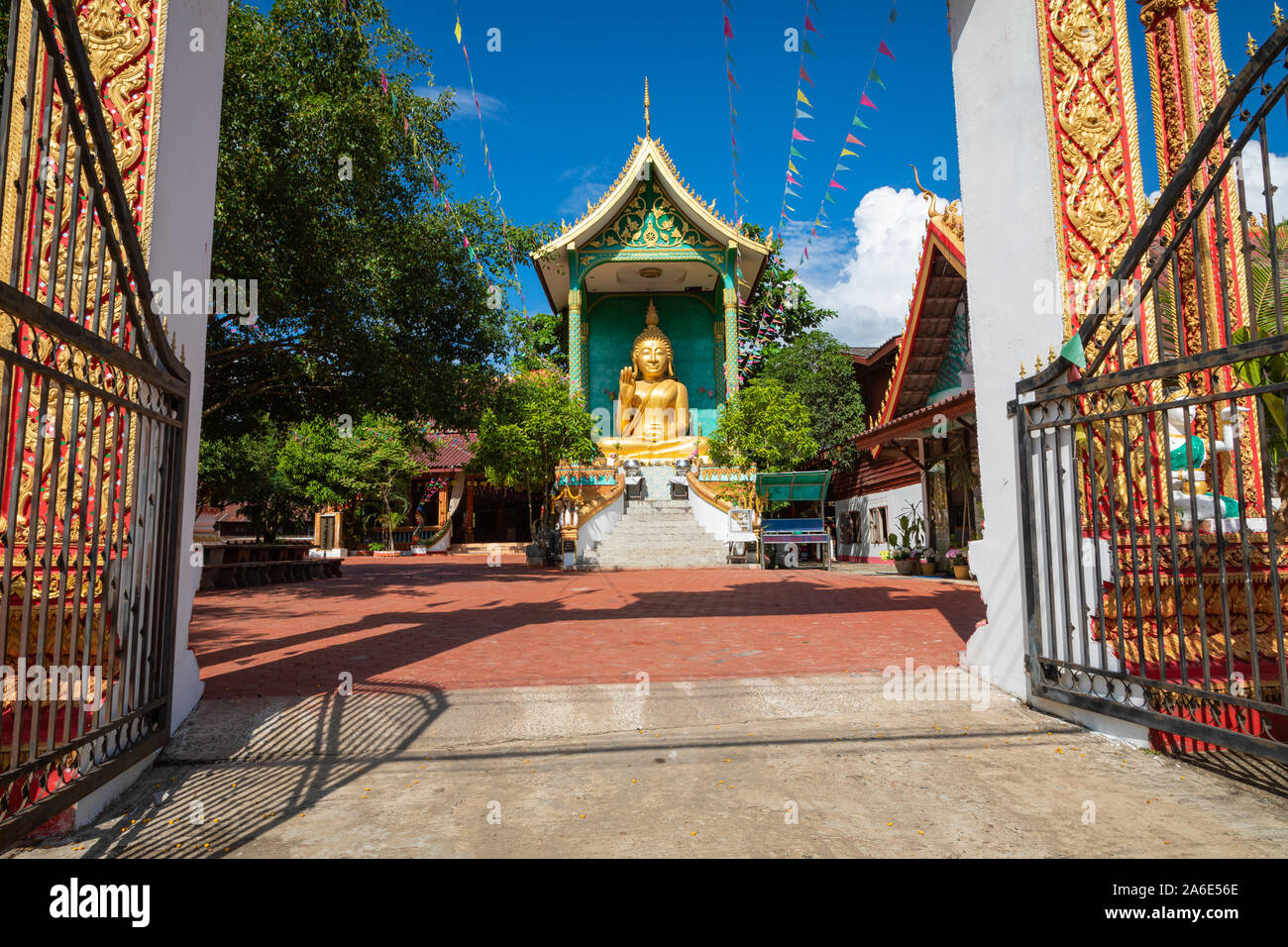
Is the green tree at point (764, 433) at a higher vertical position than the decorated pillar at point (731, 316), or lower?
lower

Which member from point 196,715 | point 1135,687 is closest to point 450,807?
point 196,715

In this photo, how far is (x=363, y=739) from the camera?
12.3ft

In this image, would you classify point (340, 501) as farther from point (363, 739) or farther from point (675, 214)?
point (363, 739)

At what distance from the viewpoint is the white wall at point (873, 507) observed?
18375mm

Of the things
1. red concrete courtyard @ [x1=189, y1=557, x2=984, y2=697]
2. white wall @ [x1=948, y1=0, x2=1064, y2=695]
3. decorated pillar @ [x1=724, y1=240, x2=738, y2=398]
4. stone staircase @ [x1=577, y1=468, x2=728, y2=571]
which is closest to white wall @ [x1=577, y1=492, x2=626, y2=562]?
stone staircase @ [x1=577, y1=468, x2=728, y2=571]

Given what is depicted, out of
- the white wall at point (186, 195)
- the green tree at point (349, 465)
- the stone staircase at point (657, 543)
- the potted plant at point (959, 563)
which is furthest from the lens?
the green tree at point (349, 465)

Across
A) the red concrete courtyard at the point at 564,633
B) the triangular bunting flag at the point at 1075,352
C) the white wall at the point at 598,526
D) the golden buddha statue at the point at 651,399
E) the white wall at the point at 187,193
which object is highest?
the golden buddha statue at the point at 651,399

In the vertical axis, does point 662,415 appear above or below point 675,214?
below

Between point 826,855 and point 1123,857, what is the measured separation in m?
0.97

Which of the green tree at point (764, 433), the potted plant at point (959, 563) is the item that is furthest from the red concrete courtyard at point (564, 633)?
the green tree at point (764, 433)

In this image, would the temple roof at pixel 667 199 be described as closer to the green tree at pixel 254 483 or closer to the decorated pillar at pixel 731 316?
the decorated pillar at pixel 731 316

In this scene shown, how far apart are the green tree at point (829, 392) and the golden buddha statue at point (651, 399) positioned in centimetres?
268

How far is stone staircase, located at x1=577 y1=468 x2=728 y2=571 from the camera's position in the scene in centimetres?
1589

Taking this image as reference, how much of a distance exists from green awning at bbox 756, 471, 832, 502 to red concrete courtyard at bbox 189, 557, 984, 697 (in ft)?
13.5
